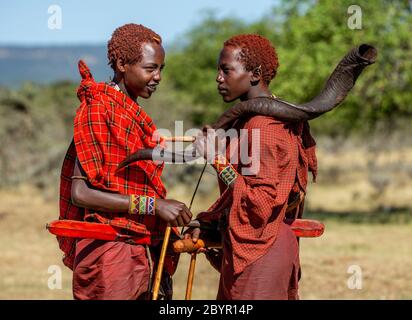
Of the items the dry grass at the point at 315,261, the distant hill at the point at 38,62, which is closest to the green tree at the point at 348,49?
the dry grass at the point at 315,261

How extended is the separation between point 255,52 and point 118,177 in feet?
2.80

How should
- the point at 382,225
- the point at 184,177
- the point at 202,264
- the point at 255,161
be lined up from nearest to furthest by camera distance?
the point at 255,161, the point at 202,264, the point at 382,225, the point at 184,177

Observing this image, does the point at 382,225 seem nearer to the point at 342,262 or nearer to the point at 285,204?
the point at 342,262

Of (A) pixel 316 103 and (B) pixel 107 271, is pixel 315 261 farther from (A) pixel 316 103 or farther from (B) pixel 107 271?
(B) pixel 107 271

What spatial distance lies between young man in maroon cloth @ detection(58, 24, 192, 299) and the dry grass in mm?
4573

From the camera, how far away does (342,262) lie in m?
11.4

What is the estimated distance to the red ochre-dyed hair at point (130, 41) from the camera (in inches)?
168

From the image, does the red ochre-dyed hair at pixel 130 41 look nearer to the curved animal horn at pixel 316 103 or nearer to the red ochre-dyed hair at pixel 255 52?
the red ochre-dyed hair at pixel 255 52

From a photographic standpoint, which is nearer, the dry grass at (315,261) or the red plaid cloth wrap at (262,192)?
the red plaid cloth wrap at (262,192)

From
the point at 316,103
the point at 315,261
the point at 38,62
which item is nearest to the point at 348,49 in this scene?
the point at 315,261

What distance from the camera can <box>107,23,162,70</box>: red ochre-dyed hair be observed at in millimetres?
4273

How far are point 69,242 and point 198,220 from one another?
25.9 inches
